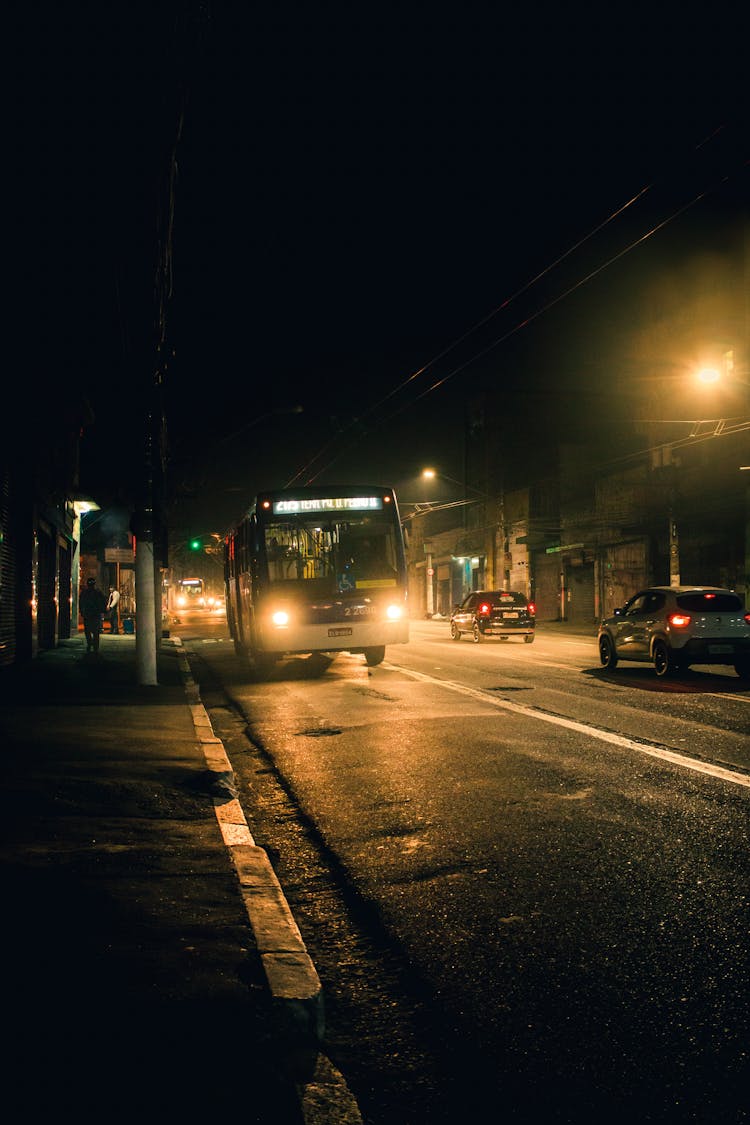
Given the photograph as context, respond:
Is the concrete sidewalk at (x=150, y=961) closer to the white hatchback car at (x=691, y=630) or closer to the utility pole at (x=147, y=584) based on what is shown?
the utility pole at (x=147, y=584)

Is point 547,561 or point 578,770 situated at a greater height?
point 547,561

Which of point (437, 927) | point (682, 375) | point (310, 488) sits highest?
point (682, 375)

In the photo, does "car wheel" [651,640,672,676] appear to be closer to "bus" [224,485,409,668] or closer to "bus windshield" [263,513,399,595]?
"bus" [224,485,409,668]

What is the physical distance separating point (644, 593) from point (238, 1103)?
1578cm

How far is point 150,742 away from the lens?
932 centimetres

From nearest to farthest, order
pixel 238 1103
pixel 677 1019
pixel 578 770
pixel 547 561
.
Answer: pixel 238 1103 → pixel 677 1019 → pixel 578 770 → pixel 547 561

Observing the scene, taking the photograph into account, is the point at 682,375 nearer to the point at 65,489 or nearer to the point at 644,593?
the point at 644,593

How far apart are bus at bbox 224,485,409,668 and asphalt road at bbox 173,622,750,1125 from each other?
6.76 metres

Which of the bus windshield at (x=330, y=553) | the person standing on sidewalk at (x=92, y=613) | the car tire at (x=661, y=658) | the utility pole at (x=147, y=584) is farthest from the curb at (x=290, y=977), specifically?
the person standing on sidewalk at (x=92, y=613)

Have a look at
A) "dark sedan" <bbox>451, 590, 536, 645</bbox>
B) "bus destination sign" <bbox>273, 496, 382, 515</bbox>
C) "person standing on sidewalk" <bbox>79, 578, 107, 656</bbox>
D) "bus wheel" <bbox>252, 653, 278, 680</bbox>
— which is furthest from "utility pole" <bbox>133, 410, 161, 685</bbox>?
"dark sedan" <bbox>451, 590, 536, 645</bbox>

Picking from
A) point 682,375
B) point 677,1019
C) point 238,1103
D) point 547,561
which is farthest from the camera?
point 547,561

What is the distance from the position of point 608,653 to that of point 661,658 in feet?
6.40

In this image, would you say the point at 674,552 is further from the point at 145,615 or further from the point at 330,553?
the point at 145,615

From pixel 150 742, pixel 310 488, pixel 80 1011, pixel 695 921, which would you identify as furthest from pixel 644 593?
pixel 80 1011
